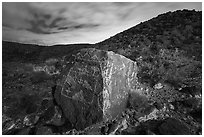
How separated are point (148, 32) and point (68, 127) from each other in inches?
432

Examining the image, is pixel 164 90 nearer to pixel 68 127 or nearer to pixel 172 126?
pixel 172 126

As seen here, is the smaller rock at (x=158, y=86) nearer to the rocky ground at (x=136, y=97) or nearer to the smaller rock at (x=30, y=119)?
the rocky ground at (x=136, y=97)

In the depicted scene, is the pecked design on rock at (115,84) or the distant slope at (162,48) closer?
the pecked design on rock at (115,84)

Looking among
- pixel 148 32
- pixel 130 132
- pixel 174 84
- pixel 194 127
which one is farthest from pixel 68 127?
pixel 148 32

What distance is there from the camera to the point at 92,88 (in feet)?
17.2

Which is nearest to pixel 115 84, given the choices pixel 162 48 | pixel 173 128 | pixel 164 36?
pixel 173 128

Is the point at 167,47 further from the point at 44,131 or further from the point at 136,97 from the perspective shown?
the point at 44,131

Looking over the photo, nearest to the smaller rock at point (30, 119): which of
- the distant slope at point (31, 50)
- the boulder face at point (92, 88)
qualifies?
the boulder face at point (92, 88)

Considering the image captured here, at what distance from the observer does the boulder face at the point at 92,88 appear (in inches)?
203

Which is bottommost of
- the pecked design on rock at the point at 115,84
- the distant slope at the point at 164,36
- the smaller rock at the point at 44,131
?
the smaller rock at the point at 44,131

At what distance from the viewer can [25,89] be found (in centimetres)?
813

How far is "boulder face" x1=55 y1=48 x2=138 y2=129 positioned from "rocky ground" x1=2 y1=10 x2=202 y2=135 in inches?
1.6

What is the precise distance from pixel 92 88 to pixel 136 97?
169 cm

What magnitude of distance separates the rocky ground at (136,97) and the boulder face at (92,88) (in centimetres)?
4
